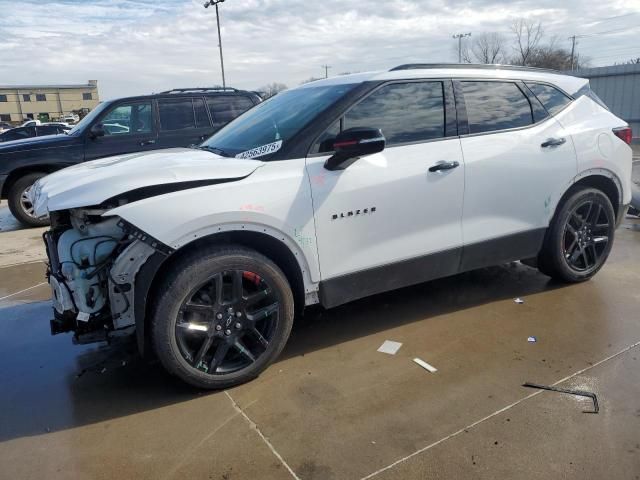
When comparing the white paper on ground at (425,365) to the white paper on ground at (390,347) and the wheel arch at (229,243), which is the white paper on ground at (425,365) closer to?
the white paper on ground at (390,347)

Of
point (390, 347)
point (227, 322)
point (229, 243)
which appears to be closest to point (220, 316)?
point (227, 322)

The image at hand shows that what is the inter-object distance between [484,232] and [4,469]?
326 centimetres

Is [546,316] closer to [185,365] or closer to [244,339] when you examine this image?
[244,339]

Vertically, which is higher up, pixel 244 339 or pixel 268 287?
pixel 268 287

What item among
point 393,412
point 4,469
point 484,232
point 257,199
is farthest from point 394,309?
point 4,469

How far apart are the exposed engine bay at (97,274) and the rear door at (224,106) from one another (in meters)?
5.85

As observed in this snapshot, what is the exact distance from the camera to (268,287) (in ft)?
9.93

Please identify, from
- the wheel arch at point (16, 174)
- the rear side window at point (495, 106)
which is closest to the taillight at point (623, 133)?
the rear side window at point (495, 106)

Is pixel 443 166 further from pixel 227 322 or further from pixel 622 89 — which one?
pixel 622 89

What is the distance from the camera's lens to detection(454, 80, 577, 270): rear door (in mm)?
3654

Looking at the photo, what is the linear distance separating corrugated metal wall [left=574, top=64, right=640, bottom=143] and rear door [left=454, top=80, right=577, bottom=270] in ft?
60.4

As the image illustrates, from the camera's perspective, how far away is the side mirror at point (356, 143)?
292 centimetres

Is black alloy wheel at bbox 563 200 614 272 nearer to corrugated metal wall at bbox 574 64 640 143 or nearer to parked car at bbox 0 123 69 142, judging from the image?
corrugated metal wall at bbox 574 64 640 143

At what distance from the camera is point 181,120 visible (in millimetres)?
8281
